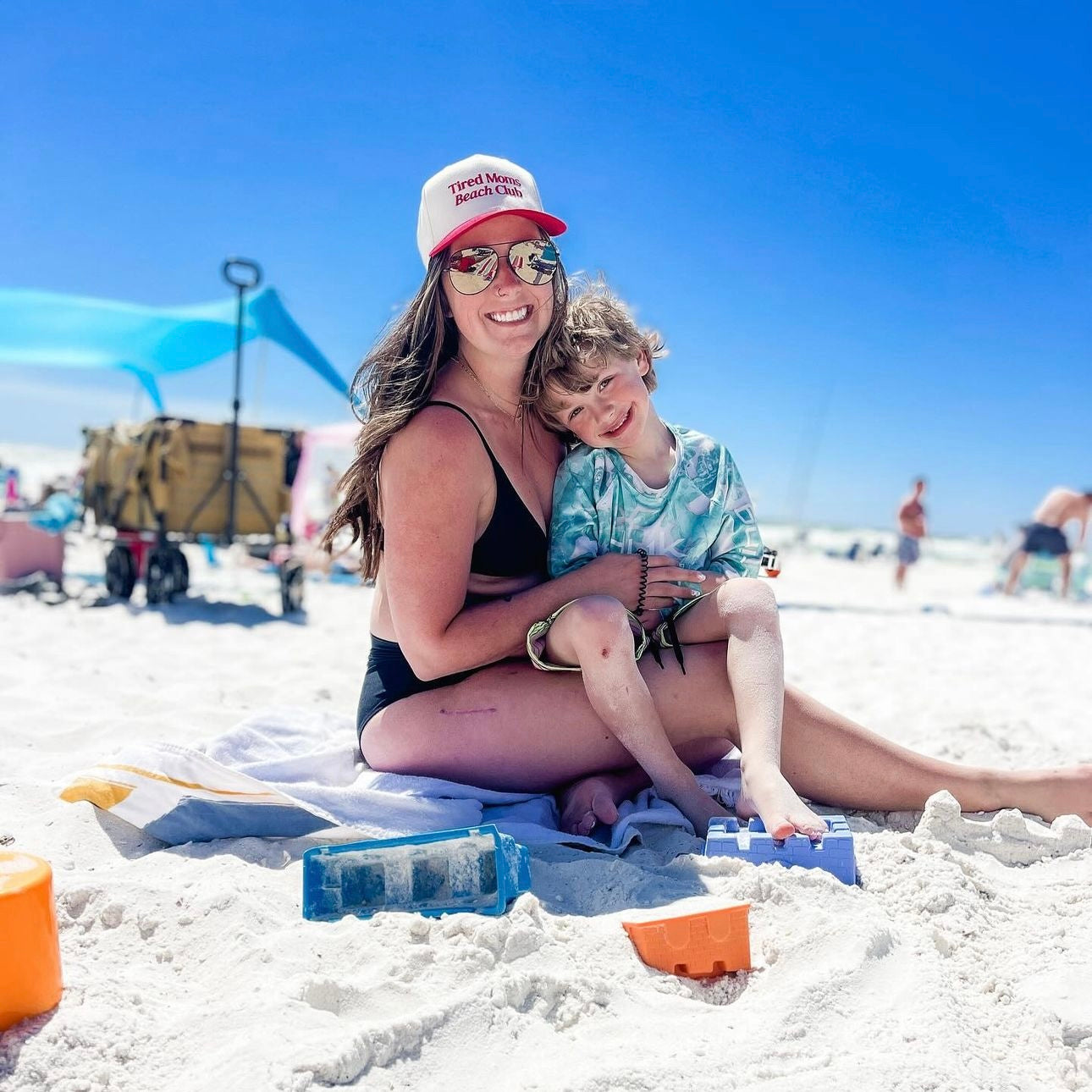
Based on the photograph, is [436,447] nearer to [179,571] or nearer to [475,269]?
[475,269]

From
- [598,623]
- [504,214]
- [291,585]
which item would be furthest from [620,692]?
[291,585]

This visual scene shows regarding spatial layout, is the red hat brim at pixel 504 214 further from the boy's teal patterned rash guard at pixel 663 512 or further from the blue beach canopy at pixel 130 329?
the blue beach canopy at pixel 130 329

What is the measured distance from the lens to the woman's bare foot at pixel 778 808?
1.74 m

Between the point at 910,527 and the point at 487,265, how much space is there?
1043 centimetres

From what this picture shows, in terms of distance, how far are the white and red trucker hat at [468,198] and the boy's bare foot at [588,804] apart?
1265 millimetres

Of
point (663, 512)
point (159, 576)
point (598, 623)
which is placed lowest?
point (159, 576)

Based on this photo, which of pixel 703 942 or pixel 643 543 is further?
pixel 643 543

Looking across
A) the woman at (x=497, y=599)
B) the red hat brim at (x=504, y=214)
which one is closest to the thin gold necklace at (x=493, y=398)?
the woman at (x=497, y=599)

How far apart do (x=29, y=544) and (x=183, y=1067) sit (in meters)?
6.12

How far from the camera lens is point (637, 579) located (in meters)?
2.13

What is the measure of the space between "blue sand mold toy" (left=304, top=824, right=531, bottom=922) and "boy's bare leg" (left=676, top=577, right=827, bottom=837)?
0.55 meters

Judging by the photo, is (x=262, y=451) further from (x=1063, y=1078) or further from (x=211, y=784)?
(x=1063, y=1078)

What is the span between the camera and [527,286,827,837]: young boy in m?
1.97

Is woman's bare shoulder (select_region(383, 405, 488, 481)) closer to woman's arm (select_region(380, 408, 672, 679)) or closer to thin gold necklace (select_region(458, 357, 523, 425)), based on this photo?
woman's arm (select_region(380, 408, 672, 679))
